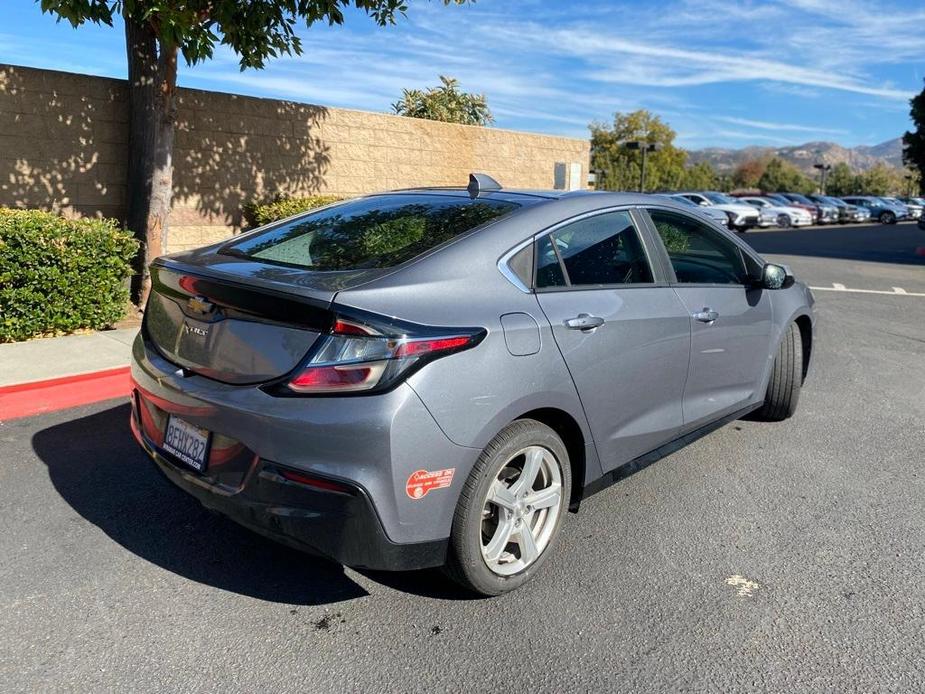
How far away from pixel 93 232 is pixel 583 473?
5.83 meters

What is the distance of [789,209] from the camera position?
3753 centimetres

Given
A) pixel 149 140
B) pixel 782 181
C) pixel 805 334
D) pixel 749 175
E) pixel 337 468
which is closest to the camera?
pixel 337 468

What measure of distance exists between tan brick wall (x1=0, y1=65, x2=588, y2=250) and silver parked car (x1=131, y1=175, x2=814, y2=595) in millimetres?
6301

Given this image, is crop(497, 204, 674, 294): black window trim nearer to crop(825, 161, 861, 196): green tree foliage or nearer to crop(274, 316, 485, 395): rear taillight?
crop(274, 316, 485, 395): rear taillight

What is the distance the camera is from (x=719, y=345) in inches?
169

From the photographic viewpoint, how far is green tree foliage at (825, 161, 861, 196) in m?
91.6

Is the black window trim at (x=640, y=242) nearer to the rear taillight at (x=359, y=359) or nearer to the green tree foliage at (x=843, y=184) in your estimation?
the rear taillight at (x=359, y=359)

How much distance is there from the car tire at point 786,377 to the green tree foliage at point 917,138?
45251 mm

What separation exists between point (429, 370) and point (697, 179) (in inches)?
3048

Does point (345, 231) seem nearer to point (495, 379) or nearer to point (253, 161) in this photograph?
point (495, 379)

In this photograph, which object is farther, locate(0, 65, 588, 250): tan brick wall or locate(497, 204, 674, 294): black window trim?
locate(0, 65, 588, 250): tan brick wall

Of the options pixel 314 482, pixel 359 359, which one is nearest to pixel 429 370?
pixel 359 359

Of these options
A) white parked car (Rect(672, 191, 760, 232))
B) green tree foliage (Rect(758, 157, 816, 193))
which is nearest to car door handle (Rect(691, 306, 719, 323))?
white parked car (Rect(672, 191, 760, 232))

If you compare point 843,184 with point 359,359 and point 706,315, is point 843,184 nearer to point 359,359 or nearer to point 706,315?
point 706,315
